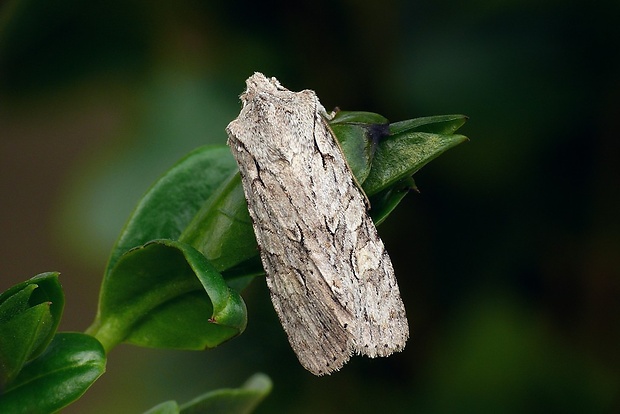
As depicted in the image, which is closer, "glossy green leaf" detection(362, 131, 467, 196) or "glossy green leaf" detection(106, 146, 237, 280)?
"glossy green leaf" detection(362, 131, 467, 196)

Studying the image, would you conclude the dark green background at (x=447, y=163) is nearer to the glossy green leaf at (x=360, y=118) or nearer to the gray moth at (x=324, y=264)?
the gray moth at (x=324, y=264)

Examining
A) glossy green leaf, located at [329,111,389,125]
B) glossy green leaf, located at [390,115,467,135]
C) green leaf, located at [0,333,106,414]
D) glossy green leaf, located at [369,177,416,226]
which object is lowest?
green leaf, located at [0,333,106,414]

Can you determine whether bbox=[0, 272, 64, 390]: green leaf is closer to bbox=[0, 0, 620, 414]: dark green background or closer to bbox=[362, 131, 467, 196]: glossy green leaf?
bbox=[362, 131, 467, 196]: glossy green leaf

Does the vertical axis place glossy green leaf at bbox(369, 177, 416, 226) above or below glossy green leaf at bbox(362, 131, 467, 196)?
below

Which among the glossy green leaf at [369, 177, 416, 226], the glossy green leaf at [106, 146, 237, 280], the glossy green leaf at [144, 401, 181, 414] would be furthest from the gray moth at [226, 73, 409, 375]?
the glossy green leaf at [144, 401, 181, 414]

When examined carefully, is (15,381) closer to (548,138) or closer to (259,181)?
(259,181)

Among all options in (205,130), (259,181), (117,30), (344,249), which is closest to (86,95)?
(117,30)
